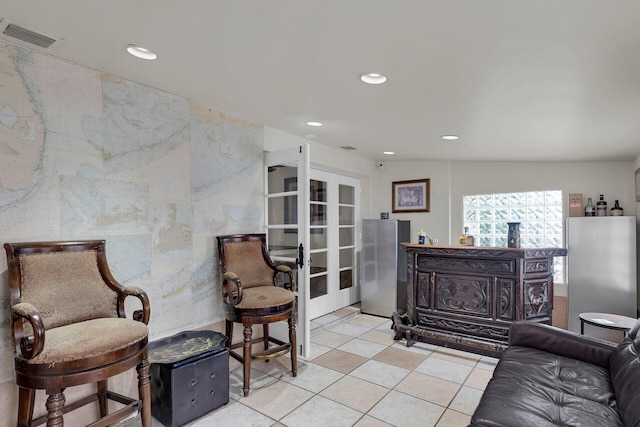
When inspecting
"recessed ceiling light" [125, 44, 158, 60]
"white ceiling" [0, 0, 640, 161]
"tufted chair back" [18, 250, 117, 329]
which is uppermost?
"recessed ceiling light" [125, 44, 158, 60]

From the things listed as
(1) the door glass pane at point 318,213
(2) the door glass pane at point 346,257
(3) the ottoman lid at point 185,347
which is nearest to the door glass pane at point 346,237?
(2) the door glass pane at point 346,257

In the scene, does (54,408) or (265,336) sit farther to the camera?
(265,336)

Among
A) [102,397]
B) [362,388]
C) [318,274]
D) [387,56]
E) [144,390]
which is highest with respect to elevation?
[387,56]

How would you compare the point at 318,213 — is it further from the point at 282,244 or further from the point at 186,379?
the point at 186,379

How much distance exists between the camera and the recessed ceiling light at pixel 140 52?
1.98 meters

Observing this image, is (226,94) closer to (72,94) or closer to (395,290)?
(72,94)

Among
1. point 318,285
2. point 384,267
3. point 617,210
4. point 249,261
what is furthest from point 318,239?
point 617,210

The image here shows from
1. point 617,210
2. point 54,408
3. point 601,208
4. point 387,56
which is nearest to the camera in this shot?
point 54,408

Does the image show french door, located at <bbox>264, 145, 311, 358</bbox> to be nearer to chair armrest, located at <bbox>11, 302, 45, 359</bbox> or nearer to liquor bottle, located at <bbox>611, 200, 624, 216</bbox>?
chair armrest, located at <bbox>11, 302, 45, 359</bbox>

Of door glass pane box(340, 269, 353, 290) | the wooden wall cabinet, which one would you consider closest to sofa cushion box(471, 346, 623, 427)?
the wooden wall cabinet

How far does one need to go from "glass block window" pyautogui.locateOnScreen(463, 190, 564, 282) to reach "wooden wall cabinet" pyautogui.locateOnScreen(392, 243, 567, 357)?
1.32 m

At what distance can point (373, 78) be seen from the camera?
225 centimetres

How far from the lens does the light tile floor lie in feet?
7.75

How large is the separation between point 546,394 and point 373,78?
2.03 meters
